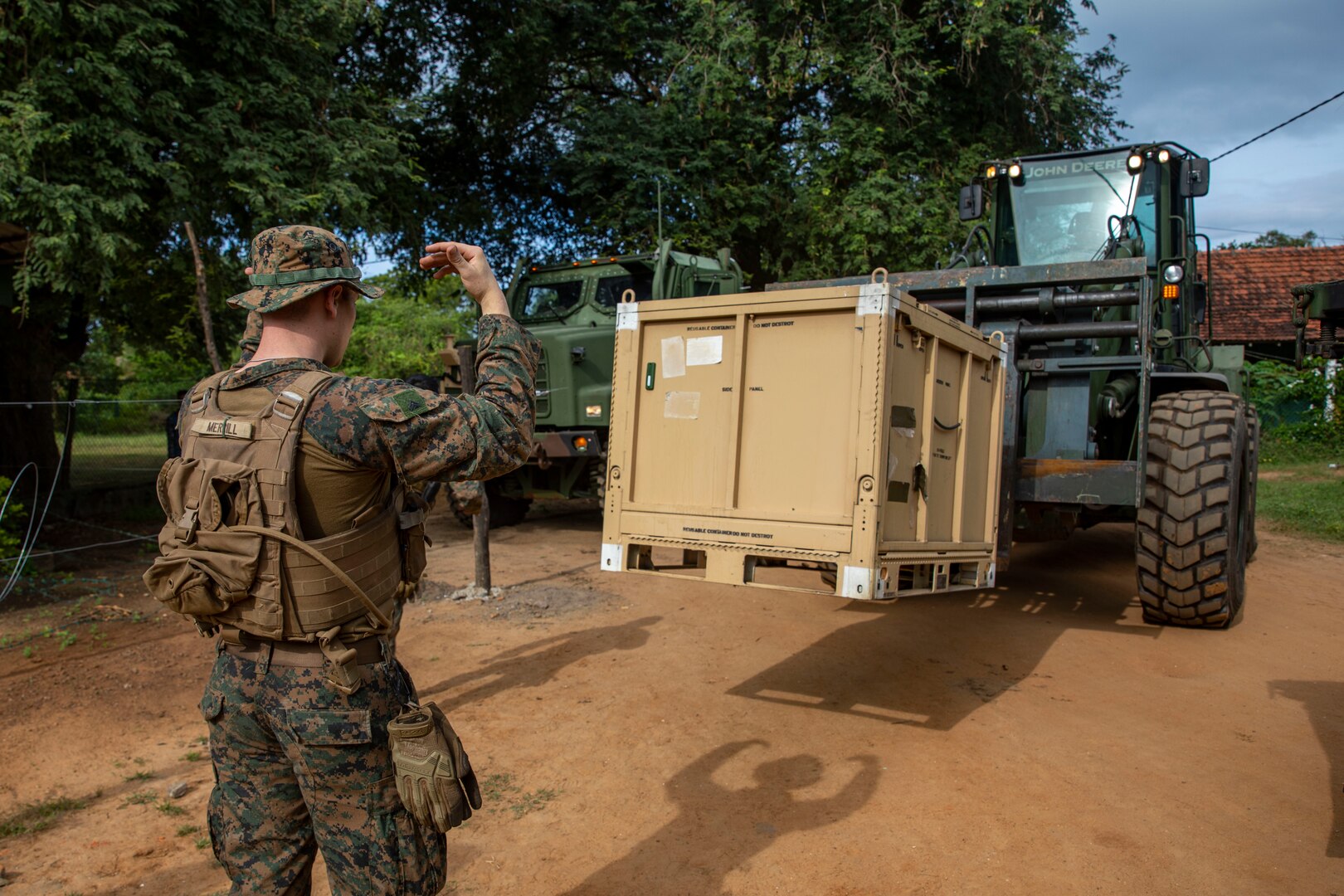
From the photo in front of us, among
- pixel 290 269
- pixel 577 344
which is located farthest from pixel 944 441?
pixel 577 344

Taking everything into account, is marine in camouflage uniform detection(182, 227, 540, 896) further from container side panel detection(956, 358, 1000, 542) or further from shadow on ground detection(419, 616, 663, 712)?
container side panel detection(956, 358, 1000, 542)

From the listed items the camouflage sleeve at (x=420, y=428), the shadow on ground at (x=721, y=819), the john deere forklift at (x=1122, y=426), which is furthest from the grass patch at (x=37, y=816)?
the john deere forklift at (x=1122, y=426)

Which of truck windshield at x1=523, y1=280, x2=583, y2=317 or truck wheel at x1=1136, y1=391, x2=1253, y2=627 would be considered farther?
truck windshield at x1=523, y1=280, x2=583, y2=317

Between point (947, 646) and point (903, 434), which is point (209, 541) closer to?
point (903, 434)

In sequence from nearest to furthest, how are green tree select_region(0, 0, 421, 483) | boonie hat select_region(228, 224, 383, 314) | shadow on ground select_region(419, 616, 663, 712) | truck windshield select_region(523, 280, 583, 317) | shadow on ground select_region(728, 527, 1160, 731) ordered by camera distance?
1. boonie hat select_region(228, 224, 383, 314)
2. shadow on ground select_region(728, 527, 1160, 731)
3. shadow on ground select_region(419, 616, 663, 712)
4. green tree select_region(0, 0, 421, 483)
5. truck windshield select_region(523, 280, 583, 317)

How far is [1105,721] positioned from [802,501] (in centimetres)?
196

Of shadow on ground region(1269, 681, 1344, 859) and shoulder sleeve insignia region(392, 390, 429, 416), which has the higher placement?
shoulder sleeve insignia region(392, 390, 429, 416)

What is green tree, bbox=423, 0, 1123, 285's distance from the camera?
12.3 meters

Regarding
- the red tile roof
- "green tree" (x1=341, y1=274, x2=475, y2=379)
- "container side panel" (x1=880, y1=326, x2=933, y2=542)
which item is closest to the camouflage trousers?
"container side panel" (x1=880, y1=326, x2=933, y2=542)

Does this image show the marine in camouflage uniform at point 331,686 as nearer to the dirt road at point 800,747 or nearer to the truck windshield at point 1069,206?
the dirt road at point 800,747

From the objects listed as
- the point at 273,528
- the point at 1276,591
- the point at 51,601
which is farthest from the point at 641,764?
the point at 1276,591

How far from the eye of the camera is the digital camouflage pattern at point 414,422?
79.2 inches

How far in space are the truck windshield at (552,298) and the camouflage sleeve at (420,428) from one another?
7633mm

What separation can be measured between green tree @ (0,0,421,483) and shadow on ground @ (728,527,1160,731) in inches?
224
